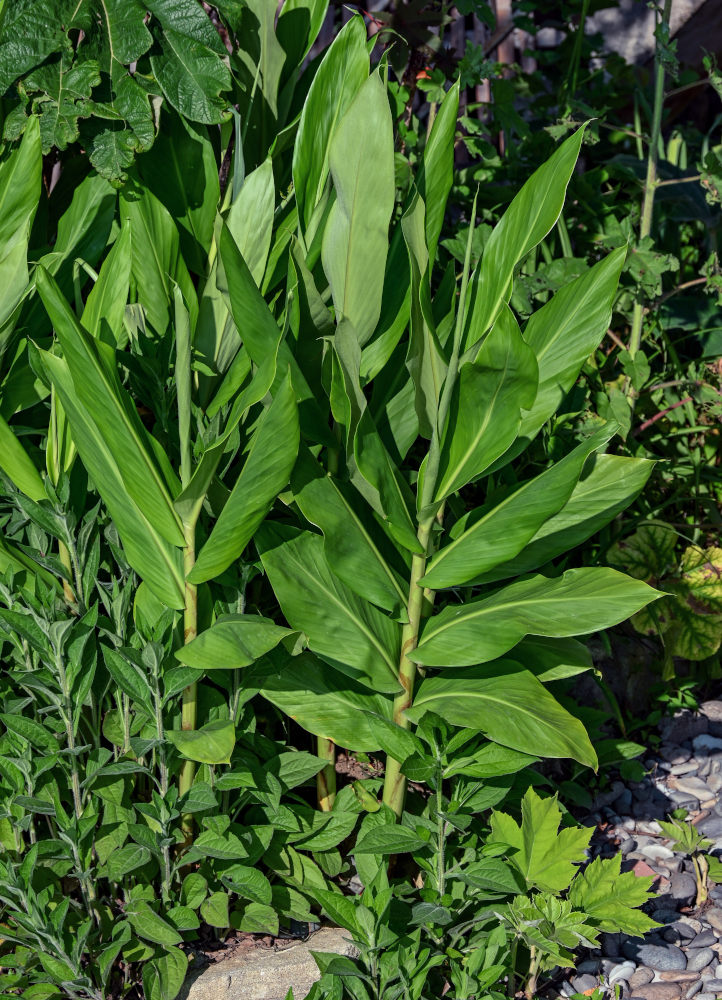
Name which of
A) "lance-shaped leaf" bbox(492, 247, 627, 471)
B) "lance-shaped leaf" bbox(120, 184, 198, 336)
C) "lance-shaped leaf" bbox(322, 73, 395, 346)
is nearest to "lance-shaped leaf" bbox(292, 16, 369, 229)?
"lance-shaped leaf" bbox(322, 73, 395, 346)

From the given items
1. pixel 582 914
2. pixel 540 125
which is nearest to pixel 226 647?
pixel 582 914

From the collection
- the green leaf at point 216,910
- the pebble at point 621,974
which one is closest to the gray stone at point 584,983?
the pebble at point 621,974

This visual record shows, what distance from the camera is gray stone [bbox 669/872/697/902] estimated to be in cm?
208

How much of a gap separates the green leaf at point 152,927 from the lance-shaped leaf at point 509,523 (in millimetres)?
722

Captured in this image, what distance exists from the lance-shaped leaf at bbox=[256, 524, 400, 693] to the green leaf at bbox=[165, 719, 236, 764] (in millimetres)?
204

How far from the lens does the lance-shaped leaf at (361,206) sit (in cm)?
153

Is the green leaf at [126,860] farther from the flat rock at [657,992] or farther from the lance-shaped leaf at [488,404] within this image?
the flat rock at [657,992]

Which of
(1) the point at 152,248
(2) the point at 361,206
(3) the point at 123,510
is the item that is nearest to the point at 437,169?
(2) the point at 361,206

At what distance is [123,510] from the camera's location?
1687mm

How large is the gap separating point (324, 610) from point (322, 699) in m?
0.21

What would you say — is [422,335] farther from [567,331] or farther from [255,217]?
[255,217]

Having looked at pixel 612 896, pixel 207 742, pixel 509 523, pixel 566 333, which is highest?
pixel 566 333

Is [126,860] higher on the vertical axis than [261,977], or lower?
higher

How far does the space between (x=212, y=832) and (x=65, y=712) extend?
0.32m
